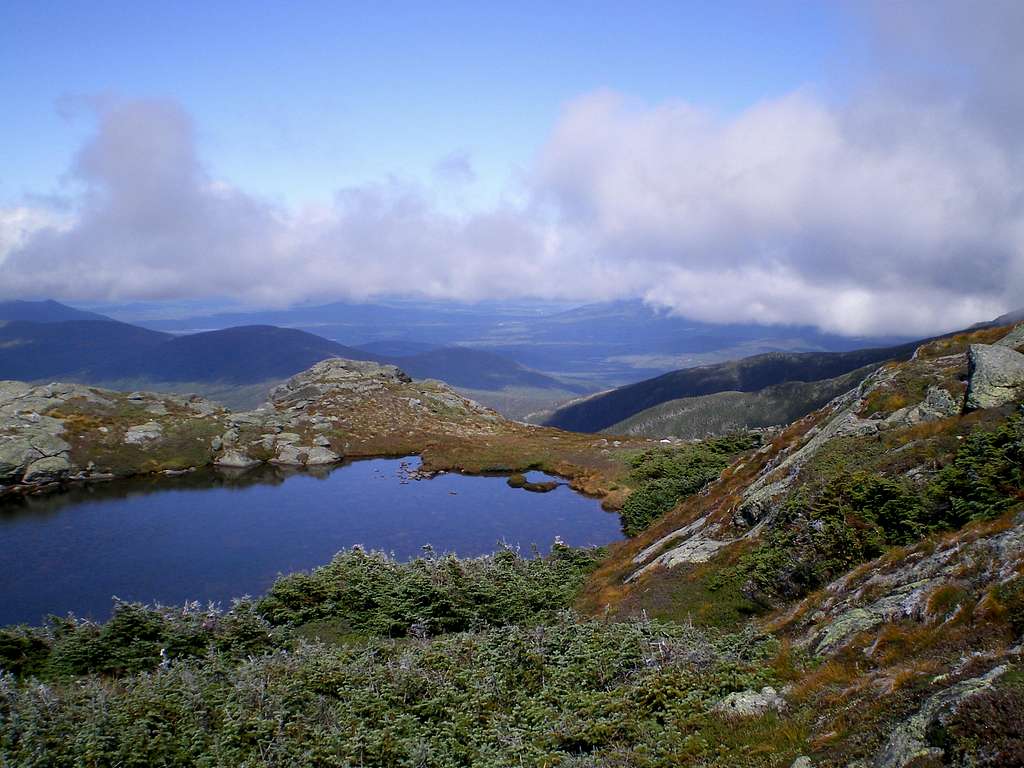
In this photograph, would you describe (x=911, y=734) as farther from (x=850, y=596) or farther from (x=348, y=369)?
(x=348, y=369)

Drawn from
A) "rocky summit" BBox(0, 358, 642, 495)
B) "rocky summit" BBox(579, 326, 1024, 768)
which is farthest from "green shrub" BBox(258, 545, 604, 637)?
"rocky summit" BBox(0, 358, 642, 495)

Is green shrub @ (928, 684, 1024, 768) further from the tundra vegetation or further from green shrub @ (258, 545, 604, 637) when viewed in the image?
green shrub @ (258, 545, 604, 637)

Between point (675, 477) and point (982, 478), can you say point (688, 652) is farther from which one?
point (675, 477)

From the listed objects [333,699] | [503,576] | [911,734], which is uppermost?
[911,734]

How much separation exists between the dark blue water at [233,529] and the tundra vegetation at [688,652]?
1562 centimetres

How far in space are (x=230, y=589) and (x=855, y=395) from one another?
45.4 m

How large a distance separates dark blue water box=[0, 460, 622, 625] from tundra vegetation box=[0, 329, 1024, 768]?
51.3ft

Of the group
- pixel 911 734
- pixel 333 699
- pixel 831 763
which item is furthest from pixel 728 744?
pixel 333 699

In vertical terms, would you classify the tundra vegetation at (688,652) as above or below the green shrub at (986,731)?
below

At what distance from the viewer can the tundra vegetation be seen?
11.0 metres

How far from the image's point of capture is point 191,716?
1561 centimetres

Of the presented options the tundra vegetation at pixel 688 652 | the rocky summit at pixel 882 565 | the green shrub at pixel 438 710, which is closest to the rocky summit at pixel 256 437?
the rocky summit at pixel 882 565

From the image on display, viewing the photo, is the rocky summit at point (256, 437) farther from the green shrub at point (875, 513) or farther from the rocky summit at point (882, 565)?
the green shrub at point (875, 513)

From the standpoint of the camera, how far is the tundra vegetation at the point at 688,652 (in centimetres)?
1102
